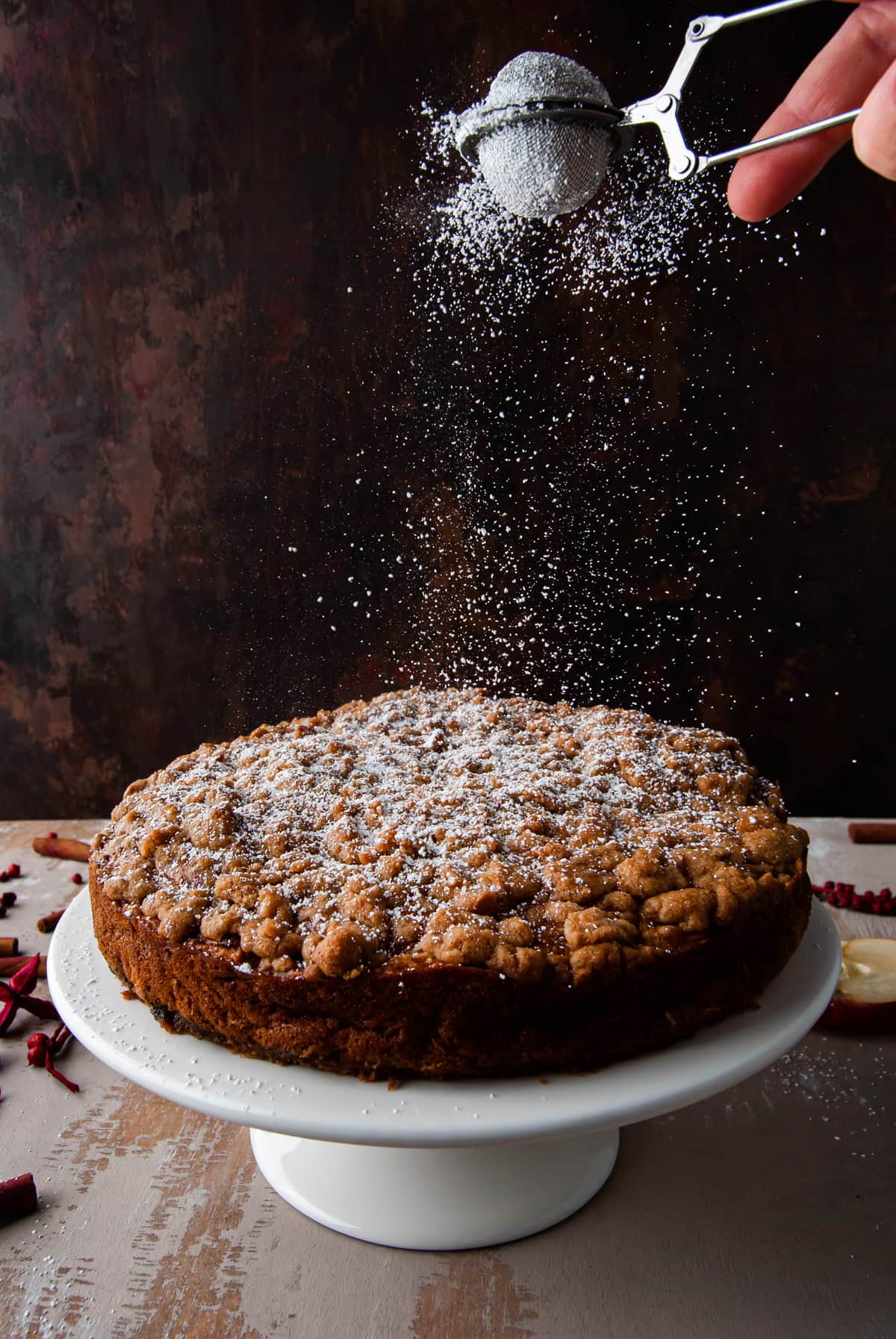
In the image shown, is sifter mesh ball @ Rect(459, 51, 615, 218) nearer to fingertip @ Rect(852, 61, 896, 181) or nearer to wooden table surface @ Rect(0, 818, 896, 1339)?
fingertip @ Rect(852, 61, 896, 181)

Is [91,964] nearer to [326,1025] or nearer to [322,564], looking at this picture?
[326,1025]

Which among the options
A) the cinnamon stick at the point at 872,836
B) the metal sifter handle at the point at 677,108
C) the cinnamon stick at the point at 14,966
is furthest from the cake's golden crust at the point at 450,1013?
the cinnamon stick at the point at 872,836

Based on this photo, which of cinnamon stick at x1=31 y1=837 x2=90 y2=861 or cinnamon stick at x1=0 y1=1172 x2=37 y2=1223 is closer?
cinnamon stick at x1=0 y1=1172 x2=37 y2=1223

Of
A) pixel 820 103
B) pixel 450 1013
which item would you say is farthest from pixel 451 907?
pixel 820 103

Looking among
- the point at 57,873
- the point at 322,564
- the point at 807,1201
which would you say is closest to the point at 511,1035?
the point at 807,1201

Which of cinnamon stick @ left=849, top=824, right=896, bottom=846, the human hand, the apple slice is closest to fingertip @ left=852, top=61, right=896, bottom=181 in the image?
the human hand

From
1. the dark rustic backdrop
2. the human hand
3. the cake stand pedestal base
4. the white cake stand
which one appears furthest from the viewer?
the dark rustic backdrop

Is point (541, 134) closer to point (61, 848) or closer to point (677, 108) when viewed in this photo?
point (677, 108)
